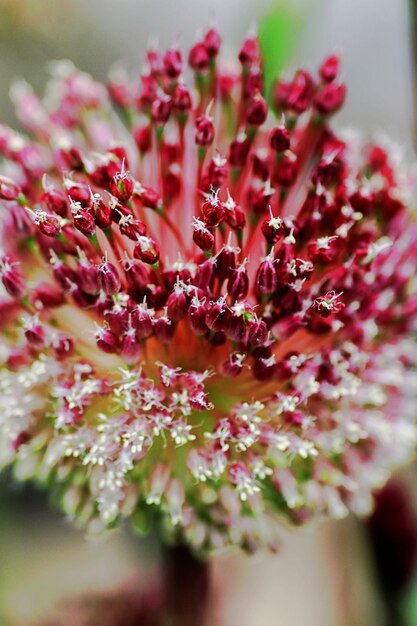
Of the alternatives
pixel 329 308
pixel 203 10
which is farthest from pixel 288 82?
pixel 203 10

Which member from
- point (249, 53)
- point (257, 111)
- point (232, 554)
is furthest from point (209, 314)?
point (232, 554)

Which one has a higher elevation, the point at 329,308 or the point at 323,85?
the point at 323,85

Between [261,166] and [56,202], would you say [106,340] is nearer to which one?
[56,202]

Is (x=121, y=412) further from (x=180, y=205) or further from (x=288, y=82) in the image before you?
(x=288, y=82)

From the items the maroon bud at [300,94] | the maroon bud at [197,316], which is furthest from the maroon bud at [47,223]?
the maroon bud at [300,94]

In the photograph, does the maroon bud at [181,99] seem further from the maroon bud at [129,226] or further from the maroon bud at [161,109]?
the maroon bud at [129,226]

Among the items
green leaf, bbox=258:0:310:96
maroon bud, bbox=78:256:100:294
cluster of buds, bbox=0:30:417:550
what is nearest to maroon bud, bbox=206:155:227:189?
cluster of buds, bbox=0:30:417:550

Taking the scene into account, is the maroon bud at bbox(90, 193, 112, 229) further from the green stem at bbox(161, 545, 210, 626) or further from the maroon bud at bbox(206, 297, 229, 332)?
the green stem at bbox(161, 545, 210, 626)
